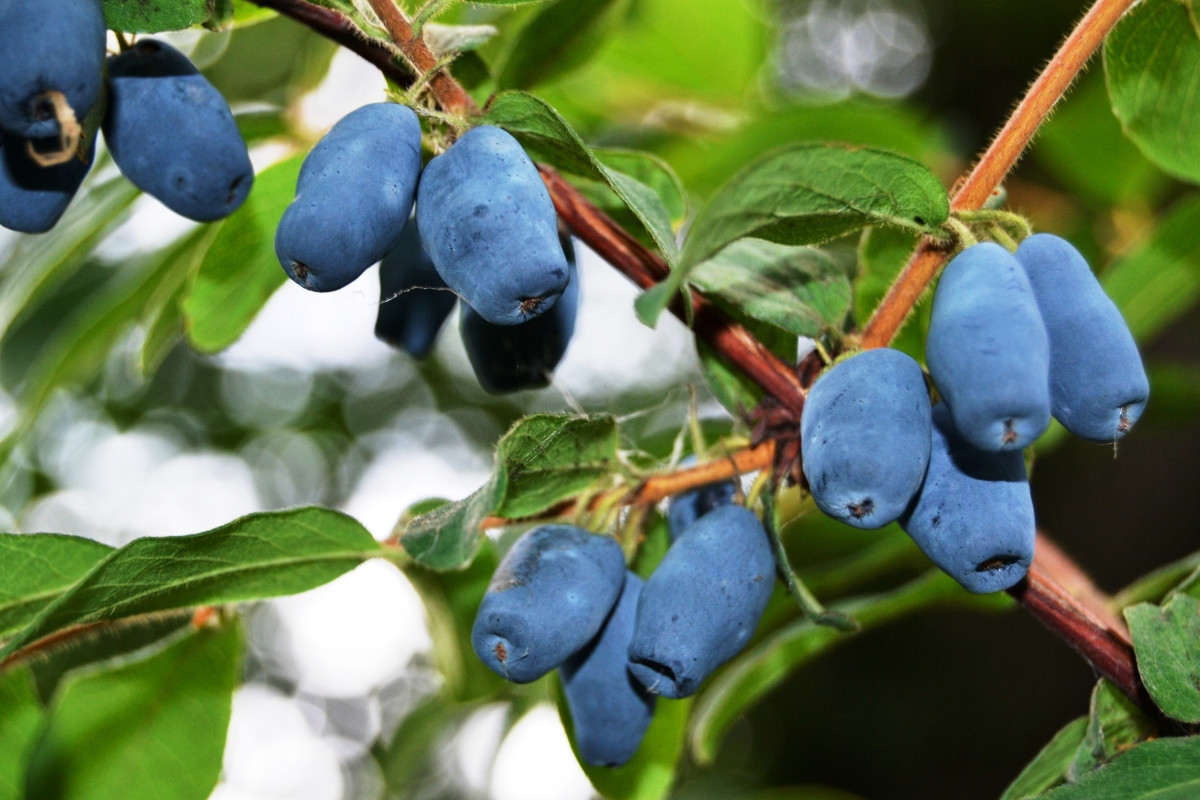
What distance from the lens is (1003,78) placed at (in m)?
4.02

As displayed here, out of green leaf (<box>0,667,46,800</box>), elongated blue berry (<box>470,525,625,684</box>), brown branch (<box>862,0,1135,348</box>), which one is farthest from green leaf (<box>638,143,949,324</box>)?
green leaf (<box>0,667,46,800</box>)

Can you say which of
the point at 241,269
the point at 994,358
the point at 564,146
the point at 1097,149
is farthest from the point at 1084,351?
the point at 1097,149

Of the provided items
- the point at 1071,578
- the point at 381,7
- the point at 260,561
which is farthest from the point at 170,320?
the point at 1071,578

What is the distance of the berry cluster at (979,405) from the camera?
75 centimetres

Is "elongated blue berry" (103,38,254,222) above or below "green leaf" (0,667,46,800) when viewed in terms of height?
above

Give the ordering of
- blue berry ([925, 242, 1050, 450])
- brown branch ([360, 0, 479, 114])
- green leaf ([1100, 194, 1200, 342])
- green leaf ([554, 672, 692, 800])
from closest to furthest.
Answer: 1. blue berry ([925, 242, 1050, 450])
2. brown branch ([360, 0, 479, 114])
3. green leaf ([554, 672, 692, 800])
4. green leaf ([1100, 194, 1200, 342])

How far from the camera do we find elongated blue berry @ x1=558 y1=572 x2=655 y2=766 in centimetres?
107

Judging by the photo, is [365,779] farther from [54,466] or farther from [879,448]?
[879,448]

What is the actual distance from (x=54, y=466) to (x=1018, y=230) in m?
3.91

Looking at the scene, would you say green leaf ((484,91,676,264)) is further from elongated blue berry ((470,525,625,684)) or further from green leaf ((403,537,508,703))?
green leaf ((403,537,508,703))

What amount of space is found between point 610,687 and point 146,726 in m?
0.64

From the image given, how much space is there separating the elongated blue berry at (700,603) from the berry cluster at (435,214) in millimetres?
288

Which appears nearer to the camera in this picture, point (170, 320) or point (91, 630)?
point (91, 630)

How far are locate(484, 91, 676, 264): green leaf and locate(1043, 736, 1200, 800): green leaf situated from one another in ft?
1.89
